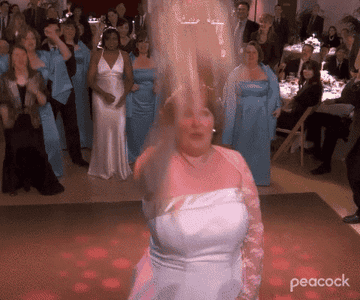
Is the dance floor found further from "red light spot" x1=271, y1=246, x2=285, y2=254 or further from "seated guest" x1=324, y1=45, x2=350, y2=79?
"seated guest" x1=324, y1=45, x2=350, y2=79

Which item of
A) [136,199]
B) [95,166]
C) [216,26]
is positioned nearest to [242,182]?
[216,26]

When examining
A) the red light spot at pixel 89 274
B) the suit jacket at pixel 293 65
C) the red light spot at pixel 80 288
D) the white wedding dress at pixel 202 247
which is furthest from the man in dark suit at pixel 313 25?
the white wedding dress at pixel 202 247

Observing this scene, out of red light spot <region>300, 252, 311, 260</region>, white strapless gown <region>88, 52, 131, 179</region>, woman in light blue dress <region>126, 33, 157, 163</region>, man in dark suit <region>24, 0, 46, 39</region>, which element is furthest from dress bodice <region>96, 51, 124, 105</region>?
man in dark suit <region>24, 0, 46, 39</region>

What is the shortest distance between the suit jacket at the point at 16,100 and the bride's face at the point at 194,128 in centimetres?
315

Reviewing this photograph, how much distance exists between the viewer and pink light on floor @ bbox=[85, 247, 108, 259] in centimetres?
314

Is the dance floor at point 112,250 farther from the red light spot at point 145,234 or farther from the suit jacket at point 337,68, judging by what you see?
the suit jacket at point 337,68

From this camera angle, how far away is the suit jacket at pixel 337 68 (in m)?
6.73

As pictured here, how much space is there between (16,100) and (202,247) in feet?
10.7

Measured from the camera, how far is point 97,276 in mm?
2885

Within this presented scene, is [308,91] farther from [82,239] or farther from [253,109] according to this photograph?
[82,239]

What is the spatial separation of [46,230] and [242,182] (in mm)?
2576

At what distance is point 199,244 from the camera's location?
128 centimetres

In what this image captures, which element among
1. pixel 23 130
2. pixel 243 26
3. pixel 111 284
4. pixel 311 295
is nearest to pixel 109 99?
pixel 23 130

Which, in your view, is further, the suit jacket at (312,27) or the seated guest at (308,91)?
the suit jacket at (312,27)
